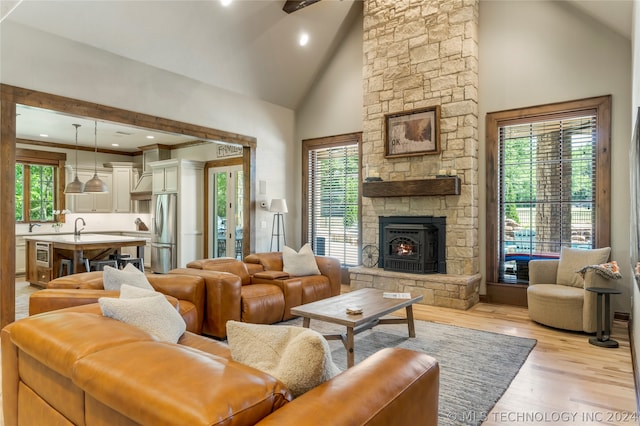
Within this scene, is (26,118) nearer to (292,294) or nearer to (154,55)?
(154,55)

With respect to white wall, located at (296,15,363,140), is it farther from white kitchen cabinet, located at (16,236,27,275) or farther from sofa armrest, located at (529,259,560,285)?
white kitchen cabinet, located at (16,236,27,275)

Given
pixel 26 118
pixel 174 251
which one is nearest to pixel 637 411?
pixel 174 251

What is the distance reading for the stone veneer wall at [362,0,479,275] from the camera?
17.3 feet

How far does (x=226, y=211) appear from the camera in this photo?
7812 mm

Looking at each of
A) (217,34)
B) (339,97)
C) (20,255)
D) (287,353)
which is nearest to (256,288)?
(287,353)

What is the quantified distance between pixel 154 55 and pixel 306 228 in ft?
12.3

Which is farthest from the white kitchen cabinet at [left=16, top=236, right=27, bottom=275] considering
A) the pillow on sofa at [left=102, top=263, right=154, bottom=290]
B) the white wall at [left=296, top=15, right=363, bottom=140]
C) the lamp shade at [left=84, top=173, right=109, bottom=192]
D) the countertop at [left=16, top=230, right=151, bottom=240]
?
the pillow on sofa at [left=102, top=263, right=154, bottom=290]

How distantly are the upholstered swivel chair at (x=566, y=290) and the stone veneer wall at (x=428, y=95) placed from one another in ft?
3.09

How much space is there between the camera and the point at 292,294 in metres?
4.40

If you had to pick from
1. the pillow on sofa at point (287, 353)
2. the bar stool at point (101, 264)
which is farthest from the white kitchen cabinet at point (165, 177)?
the pillow on sofa at point (287, 353)

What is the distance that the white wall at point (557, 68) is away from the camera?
4477 millimetres

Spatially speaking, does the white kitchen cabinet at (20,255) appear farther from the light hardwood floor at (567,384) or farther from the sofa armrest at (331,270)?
the light hardwood floor at (567,384)

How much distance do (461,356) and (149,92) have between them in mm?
4669

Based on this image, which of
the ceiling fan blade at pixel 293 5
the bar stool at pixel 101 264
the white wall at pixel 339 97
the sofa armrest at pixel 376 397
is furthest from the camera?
the white wall at pixel 339 97
